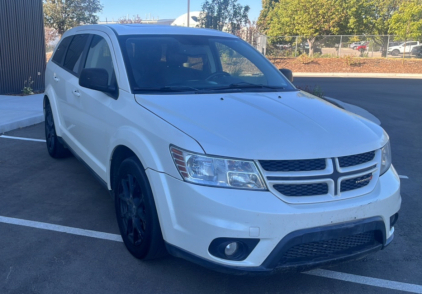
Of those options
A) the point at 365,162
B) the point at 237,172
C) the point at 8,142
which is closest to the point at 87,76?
the point at 237,172

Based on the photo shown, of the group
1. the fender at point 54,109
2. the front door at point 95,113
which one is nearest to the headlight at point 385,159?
the front door at point 95,113

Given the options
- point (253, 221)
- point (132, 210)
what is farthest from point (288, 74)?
point (253, 221)

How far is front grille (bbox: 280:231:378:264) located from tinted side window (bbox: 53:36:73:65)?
4.35m

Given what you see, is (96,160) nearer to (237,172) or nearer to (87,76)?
(87,76)

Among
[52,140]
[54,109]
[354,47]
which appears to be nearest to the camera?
[54,109]

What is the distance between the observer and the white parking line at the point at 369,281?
3.32 m

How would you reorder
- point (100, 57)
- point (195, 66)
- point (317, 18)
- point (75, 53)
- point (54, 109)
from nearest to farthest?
point (195, 66)
point (100, 57)
point (75, 53)
point (54, 109)
point (317, 18)

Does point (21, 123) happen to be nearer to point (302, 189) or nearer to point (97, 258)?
point (97, 258)

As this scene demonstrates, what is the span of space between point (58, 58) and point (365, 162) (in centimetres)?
459

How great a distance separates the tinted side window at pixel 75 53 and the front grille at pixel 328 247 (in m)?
3.42

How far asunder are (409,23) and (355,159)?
113 feet

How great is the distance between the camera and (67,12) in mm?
31469

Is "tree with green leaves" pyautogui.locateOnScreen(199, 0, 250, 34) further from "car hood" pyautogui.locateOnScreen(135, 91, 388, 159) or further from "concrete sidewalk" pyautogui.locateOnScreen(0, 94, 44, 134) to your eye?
"car hood" pyautogui.locateOnScreen(135, 91, 388, 159)

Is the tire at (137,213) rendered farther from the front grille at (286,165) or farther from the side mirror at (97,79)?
the front grille at (286,165)
